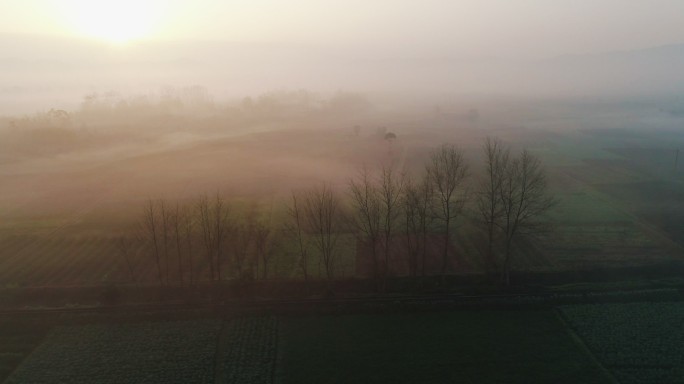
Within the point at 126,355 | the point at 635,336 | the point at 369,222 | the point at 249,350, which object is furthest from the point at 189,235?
the point at 635,336

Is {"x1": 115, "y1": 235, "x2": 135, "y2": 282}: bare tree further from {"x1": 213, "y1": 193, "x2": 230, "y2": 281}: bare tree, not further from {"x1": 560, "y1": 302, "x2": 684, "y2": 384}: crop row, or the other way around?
{"x1": 560, "y1": 302, "x2": 684, "y2": 384}: crop row

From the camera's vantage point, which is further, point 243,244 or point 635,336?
point 243,244

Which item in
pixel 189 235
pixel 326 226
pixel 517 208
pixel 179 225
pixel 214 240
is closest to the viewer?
pixel 517 208

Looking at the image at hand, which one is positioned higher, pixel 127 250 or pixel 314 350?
pixel 127 250

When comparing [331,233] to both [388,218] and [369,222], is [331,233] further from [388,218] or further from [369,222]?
[369,222]

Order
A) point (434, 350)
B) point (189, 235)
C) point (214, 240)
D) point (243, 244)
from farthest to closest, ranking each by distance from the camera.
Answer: point (243, 244) < point (189, 235) < point (214, 240) < point (434, 350)

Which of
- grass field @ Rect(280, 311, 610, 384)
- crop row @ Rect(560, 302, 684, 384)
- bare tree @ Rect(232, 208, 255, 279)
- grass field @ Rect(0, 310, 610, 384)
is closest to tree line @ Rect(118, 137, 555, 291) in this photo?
bare tree @ Rect(232, 208, 255, 279)
